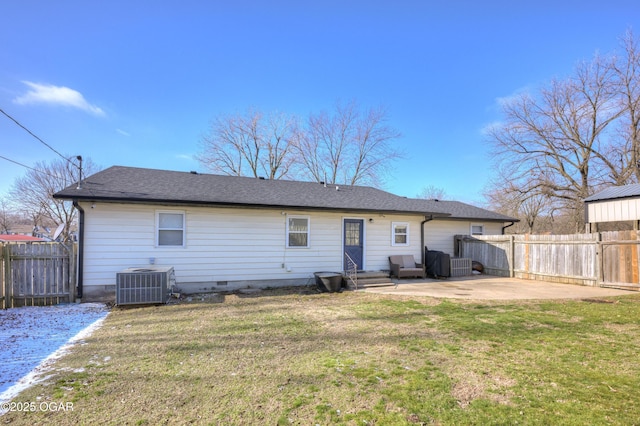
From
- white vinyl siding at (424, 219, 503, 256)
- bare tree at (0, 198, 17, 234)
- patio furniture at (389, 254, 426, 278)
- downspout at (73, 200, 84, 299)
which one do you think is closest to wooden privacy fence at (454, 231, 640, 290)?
white vinyl siding at (424, 219, 503, 256)

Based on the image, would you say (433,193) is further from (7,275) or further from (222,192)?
(7,275)

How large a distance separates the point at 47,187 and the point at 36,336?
28.1 meters

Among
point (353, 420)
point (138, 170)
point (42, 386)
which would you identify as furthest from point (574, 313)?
point (138, 170)

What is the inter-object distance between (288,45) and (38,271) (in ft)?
41.4

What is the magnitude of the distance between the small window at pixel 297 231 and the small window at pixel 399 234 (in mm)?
3576

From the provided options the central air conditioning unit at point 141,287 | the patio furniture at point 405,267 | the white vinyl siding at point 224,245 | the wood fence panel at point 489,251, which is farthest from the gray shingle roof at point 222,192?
the wood fence panel at point 489,251

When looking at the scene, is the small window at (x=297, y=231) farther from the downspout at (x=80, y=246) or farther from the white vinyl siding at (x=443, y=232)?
the white vinyl siding at (x=443, y=232)

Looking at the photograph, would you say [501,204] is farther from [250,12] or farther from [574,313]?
[250,12]

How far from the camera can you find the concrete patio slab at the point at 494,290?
838cm

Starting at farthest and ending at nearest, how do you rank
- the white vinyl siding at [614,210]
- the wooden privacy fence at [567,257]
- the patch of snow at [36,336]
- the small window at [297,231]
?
the small window at [297,231] → the white vinyl siding at [614,210] → the wooden privacy fence at [567,257] → the patch of snow at [36,336]

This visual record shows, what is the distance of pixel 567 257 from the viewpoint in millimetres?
10359

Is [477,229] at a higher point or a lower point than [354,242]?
higher

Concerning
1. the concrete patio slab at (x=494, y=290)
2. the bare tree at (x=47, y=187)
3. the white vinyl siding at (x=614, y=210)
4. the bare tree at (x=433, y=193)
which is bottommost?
the concrete patio slab at (x=494, y=290)

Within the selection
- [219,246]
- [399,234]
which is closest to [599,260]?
[399,234]
